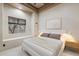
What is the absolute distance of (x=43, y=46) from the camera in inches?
53.5

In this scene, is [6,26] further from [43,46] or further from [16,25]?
[43,46]

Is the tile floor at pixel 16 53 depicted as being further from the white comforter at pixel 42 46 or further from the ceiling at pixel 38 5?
the ceiling at pixel 38 5

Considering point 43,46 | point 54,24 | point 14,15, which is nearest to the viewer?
point 43,46

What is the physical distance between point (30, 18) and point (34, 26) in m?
0.20

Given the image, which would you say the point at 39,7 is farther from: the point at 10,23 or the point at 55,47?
the point at 55,47

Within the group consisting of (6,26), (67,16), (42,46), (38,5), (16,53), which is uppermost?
(38,5)

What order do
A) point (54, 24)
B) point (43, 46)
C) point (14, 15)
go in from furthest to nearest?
point (54, 24)
point (14, 15)
point (43, 46)

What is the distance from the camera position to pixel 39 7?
1.57 meters

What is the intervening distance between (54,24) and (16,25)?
0.85 metres

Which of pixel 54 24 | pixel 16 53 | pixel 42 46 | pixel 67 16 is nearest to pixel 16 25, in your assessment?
pixel 16 53

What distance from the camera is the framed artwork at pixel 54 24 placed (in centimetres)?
159

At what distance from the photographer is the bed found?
1.28 m

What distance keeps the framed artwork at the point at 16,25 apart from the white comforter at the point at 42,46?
0.28 meters

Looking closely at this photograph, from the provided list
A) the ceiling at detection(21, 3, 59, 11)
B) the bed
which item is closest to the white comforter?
the bed
